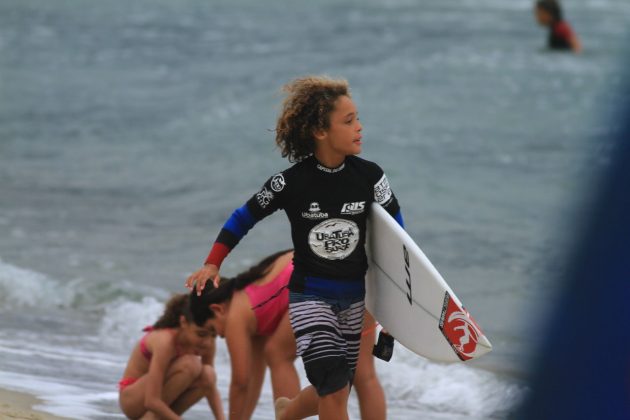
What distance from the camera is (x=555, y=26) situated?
2112 centimetres

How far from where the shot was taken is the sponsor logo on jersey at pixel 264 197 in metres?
3.98

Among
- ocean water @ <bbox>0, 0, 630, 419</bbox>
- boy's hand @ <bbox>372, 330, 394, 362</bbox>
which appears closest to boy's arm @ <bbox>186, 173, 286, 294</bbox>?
boy's hand @ <bbox>372, 330, 394, 362</bbox>

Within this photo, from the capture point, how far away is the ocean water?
6738mm

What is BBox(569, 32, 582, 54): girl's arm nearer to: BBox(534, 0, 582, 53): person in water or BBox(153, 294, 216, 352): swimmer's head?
BBox(534, 0, 582, 53): person in water

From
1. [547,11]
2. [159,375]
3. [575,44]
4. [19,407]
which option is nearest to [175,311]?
[159,375]

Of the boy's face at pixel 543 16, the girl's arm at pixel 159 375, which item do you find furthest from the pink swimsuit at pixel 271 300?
the boy's face at pixel 543 16

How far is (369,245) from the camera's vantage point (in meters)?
4.16

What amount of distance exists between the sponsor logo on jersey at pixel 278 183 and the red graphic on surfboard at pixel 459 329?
66cm

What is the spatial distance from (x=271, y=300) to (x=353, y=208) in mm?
1102

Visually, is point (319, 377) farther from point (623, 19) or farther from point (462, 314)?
point (623, 19)

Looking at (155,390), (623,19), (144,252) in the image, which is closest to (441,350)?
(155,390)

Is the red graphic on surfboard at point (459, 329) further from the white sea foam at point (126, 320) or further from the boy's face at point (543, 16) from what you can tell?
the boy's face at point (543, 16)

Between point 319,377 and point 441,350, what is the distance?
1.46ft

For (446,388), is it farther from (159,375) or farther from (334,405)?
(334,405)
